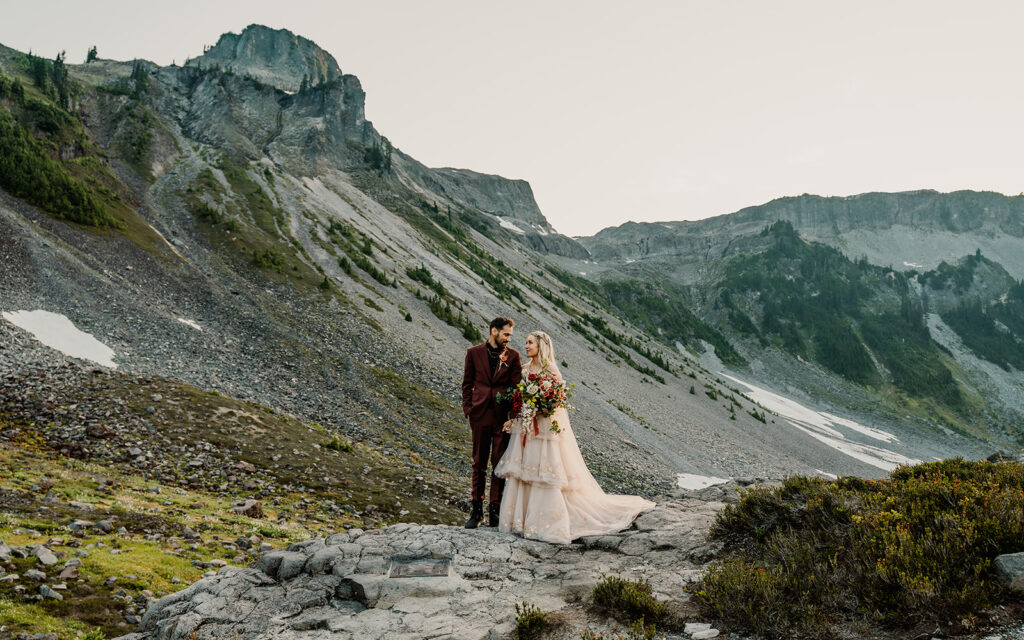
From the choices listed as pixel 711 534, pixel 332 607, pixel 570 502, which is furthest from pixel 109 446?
pixel 711 534

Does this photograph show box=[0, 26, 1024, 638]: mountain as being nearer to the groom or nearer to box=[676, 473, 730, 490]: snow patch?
box=[676, 473, 730, 490]: snow patch

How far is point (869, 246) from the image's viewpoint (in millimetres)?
198250

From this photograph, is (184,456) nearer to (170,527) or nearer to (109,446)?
(109,446)

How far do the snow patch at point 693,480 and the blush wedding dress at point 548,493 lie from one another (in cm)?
2464

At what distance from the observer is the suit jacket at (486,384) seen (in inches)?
385

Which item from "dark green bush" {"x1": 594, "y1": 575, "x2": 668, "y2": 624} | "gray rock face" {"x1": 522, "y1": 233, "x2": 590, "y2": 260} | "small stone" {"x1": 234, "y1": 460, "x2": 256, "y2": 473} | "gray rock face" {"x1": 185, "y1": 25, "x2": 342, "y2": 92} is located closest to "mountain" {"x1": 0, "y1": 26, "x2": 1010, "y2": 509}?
"small stone" {"x1": 234, "y1": 460, "x2": 256, "y2": 473}

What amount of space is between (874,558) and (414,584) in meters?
6.00

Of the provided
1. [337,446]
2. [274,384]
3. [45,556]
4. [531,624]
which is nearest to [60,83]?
[274,384]

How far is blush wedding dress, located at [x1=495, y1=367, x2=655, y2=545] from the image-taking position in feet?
30.1

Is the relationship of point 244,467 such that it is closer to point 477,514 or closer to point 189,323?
point 477,514

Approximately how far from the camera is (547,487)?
367 inches

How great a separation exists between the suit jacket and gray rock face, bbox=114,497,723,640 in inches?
85.4

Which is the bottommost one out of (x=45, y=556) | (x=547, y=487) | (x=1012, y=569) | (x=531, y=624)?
(x=45, y=556)

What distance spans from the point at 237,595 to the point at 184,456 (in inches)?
402
